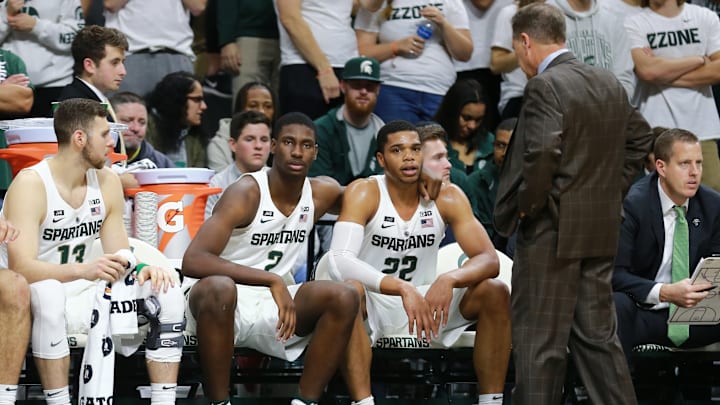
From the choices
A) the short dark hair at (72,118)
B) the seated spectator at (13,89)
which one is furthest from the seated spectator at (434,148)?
the seated spectator at (13,89)

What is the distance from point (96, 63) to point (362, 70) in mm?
1697

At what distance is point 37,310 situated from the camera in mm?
5066

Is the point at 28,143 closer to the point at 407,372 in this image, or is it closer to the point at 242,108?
the point at 242,108

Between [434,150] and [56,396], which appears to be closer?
[56,396]

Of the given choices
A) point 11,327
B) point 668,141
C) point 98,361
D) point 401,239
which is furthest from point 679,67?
point 11,327

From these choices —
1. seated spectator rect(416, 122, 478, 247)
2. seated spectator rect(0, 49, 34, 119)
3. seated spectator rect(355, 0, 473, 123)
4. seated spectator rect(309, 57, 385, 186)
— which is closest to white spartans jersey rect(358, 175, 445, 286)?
seated spectator rect(416, 122, 478, 247)

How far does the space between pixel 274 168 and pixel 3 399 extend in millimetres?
1755

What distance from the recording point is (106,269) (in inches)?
202

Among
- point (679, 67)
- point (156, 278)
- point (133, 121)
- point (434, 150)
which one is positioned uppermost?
point (679, 67)

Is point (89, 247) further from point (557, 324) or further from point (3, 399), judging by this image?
point (557, 324)

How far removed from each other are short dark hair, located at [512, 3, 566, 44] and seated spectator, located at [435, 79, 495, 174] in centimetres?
252

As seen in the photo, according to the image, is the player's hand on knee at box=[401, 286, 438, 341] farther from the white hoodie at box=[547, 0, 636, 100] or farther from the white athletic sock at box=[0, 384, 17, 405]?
the white hoodie at box=[547, 0, 636, 100]

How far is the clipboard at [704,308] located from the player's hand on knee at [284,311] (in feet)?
6.31

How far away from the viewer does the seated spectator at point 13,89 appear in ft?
21.6
